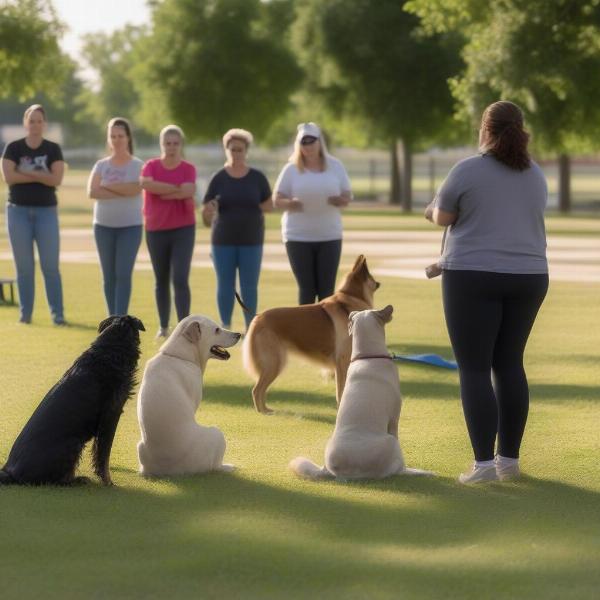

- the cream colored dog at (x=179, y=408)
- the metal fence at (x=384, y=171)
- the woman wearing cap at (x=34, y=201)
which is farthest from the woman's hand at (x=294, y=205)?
the metal fence at (x=384, y=171)

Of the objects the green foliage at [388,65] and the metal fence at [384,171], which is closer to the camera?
the green foliage at [388,65]

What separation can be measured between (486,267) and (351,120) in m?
44.6

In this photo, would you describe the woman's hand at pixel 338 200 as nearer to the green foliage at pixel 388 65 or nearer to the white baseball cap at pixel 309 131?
the white baseball cap at pixel 309 131

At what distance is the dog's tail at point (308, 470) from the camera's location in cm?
759

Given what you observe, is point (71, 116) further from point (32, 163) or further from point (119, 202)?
point (119, 202)

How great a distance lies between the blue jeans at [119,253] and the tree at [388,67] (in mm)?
35535

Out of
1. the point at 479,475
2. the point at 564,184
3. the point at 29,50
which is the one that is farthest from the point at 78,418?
the point at 564,184

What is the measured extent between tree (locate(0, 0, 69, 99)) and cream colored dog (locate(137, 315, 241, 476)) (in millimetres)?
37799

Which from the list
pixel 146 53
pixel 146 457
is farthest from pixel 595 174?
pixel 146 457

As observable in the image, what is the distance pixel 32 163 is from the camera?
48.3ft

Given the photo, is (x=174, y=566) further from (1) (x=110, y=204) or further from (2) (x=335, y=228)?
(1) (x=110, y=204)

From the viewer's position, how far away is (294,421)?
973cm

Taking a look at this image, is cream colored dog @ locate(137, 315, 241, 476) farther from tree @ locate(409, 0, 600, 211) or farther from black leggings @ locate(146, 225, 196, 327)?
tree @ locate(409, 0, 600, 211)

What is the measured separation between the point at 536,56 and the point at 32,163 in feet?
72.1
